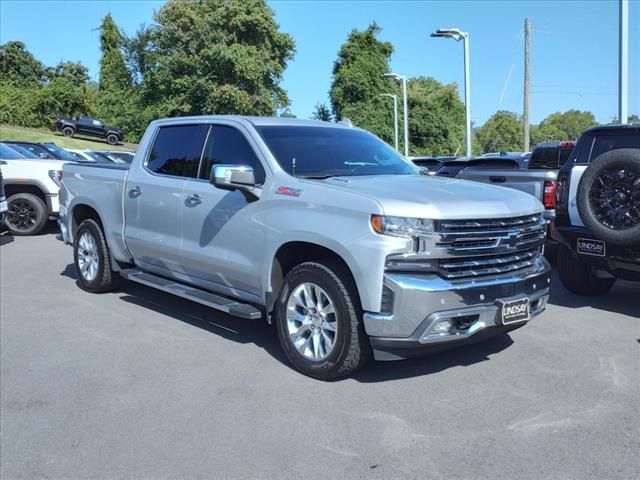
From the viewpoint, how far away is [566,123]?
433 ft

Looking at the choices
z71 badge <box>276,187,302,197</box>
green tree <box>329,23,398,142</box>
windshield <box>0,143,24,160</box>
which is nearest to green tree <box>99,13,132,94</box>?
green tree <box>329,23,398,142</box>

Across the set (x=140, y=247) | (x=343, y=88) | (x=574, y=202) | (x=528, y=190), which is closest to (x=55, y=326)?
(x=140, y=247)

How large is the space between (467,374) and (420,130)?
201 feet

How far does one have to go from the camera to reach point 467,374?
4777mm

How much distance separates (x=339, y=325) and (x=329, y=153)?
5.69 ft

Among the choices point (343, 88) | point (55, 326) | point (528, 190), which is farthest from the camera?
point (343, 88)

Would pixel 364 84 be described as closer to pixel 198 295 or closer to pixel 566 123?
pixel 198 295

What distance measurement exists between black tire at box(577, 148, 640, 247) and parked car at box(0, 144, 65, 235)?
10025mm

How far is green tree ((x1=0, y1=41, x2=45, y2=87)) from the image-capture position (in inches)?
2202

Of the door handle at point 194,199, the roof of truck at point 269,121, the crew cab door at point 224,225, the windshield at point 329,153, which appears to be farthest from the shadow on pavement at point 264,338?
Result: the roof of truck at point 269,121

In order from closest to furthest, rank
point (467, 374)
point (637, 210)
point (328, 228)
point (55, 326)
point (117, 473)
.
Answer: point (117, 473) → point (328, 228) → point (467, 374) → point (637, 210) → point (55, 326)

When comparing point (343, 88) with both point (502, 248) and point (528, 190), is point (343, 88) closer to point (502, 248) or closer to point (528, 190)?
point (528, 190)

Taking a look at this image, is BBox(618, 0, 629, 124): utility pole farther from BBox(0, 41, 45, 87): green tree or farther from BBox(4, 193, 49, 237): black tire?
BBox(0, 41, 45, 87): green tree

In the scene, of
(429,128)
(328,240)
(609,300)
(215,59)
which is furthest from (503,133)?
(328,240)
